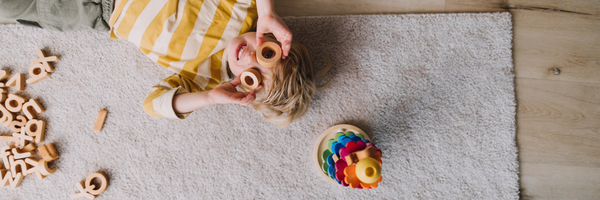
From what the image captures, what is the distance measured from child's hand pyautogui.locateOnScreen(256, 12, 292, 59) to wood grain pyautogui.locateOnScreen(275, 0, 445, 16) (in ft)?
0.84

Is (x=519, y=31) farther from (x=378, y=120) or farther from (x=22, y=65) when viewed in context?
(x=22, y=65)

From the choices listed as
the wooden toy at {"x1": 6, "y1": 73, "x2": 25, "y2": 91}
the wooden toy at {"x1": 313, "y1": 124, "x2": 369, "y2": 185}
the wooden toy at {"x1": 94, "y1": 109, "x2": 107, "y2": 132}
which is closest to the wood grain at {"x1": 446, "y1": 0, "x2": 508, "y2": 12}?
the wooden toy at {"x1": 313, "y1": 124, "x2": 369, "y2": 185}

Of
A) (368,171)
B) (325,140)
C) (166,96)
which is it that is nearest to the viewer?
(368,171)

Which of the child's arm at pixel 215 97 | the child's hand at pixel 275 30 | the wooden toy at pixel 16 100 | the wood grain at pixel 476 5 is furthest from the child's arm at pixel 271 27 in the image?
the wooden toy at pixel 16 100

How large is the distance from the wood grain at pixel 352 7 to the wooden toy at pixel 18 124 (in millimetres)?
827

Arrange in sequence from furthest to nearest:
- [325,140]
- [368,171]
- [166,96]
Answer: [325,140] < [166,96] < [368,171]

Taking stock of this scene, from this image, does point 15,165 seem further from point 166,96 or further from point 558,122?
point 558,122

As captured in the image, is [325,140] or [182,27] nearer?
[182,27]

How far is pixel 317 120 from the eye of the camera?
2.93 feet

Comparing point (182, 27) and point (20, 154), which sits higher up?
point (182, 27)

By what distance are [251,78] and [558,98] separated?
2.96 ft

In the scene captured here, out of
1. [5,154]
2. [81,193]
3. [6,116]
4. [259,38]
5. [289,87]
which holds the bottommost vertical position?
[81,193]

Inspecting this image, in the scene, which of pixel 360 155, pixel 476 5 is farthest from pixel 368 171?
pixel 476 5

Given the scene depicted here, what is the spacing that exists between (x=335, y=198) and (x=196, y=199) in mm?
415
